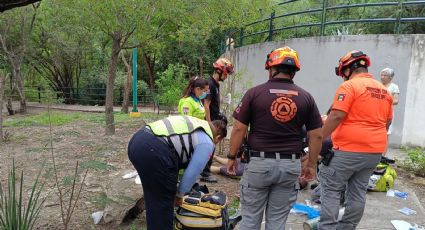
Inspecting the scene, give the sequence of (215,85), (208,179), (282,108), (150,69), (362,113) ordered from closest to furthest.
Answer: (282,108), (362,113), (215,85), (208,179), (150,69)

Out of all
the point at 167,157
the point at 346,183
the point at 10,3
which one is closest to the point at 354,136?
the point at 346,183

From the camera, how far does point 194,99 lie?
4.72 metres

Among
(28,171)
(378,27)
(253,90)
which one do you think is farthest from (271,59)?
(378,27)

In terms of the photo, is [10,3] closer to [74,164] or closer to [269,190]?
[269,190]

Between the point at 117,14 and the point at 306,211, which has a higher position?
the point at 117,14

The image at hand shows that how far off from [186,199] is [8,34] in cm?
1593

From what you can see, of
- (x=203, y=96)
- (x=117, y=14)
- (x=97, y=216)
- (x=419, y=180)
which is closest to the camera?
→ (x=97, y=216)

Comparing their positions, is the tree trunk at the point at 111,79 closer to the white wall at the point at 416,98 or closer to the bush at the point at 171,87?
the bush at the point at 171,87

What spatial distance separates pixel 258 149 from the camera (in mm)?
2900

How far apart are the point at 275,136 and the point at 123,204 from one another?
189 cm

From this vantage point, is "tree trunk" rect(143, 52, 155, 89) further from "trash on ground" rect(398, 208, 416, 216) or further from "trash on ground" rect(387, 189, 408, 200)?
"trash on ground" rect(398, 208, 416, 216)

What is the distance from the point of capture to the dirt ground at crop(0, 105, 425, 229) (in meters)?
4.04

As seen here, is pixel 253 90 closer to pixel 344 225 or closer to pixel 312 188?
pixel 344 225

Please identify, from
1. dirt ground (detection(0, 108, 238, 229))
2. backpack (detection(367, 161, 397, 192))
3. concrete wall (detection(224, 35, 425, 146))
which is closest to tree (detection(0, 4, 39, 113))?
dirt ground (detection(0, 108, 238, 229))
